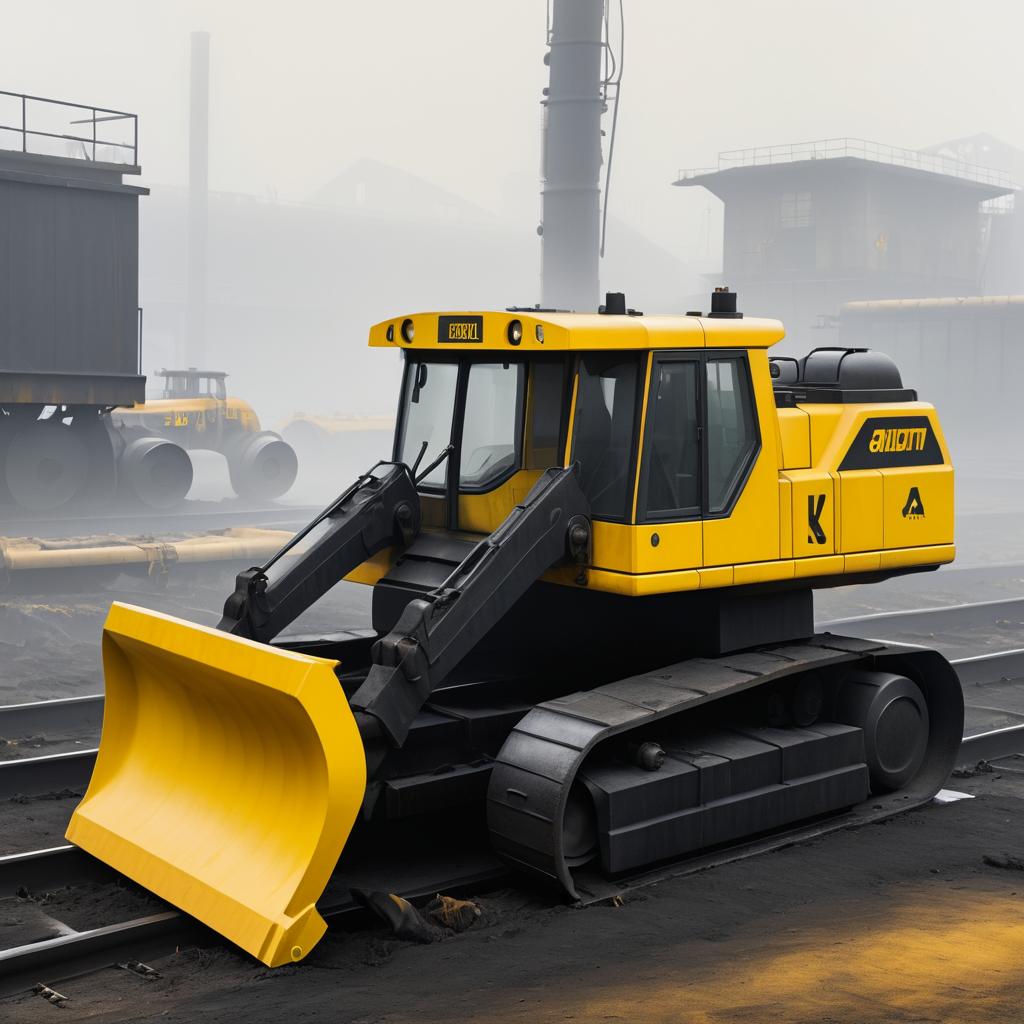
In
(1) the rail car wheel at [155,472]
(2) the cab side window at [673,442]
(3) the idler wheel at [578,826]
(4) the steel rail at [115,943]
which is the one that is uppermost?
(2) the cab side window at [673,442]

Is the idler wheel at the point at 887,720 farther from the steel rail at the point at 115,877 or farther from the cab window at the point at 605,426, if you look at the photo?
the cab window at the point at 605,426

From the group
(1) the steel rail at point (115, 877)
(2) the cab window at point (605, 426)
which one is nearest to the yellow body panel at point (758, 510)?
(2) the cab window at point (605, 426)

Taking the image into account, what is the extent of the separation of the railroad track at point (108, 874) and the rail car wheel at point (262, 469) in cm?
1851

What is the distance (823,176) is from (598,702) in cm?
5309

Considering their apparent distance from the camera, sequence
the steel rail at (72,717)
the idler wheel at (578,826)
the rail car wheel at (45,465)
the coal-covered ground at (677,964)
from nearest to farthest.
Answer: the coal-covered ground at (677,964) → the idler wheel at (578,826) → the steel rail at (72,717) → the rail car wheel at (45,465)

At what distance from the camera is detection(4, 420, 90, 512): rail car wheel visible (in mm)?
22969

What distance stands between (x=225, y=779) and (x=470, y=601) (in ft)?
4.84

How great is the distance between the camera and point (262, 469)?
1129 inches

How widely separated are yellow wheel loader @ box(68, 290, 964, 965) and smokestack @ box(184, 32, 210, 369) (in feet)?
184

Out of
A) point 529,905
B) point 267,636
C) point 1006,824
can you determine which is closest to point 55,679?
point 267,636

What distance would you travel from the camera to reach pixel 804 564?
25.3ft

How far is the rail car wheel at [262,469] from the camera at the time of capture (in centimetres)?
2864

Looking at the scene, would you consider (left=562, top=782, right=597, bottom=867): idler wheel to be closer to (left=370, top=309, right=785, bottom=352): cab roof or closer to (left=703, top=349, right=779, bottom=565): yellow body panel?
(left=703, top=349, right=779, bottom=565): yellow body panel

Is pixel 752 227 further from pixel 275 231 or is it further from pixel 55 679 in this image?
pixel 55 679
